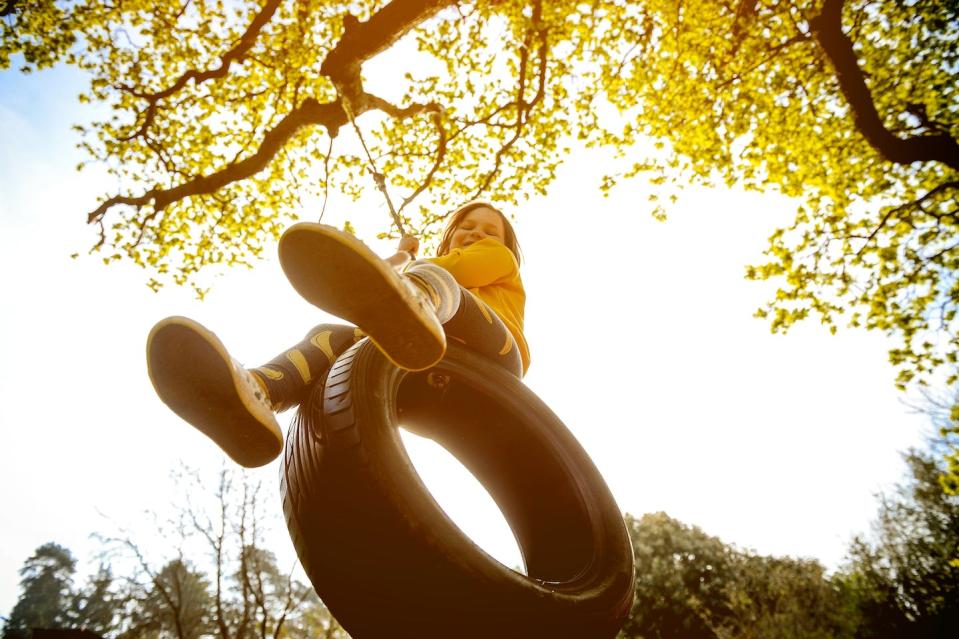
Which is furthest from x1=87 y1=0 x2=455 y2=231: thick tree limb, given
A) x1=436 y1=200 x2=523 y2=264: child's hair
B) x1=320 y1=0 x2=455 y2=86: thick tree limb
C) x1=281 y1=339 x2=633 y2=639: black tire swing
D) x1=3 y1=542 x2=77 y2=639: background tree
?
x1=3 y1=542 x2=77 y2=639: background tree

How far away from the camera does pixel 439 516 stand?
1173mm

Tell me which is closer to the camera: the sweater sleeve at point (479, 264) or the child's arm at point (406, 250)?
the sweater sleeve at point (479, 264)

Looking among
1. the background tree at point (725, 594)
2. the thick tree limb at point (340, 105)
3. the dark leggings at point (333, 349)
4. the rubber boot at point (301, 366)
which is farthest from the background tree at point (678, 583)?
the rubber boot at point (301, 366)

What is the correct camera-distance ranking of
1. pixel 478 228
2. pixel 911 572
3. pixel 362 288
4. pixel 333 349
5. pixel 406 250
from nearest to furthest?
pixel 362 288
pixel 333 349
pixel 406 250
pixel 478 228
pixel 911 572

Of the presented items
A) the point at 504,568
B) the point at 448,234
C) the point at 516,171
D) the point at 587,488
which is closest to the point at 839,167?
the point at 516,171

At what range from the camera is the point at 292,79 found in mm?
7059

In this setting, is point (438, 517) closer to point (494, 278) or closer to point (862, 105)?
point (494, 278)

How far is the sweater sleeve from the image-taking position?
2.19 meters

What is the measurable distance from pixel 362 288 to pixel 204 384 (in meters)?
0.55

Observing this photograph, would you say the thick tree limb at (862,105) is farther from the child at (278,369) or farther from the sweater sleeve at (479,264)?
the child at (278,369)

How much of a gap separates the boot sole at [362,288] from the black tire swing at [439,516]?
0.17m

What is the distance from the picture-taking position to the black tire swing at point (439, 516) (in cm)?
112

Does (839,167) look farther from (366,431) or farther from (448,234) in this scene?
(366,431)

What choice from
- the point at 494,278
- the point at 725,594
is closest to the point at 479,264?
the point at 494,278
